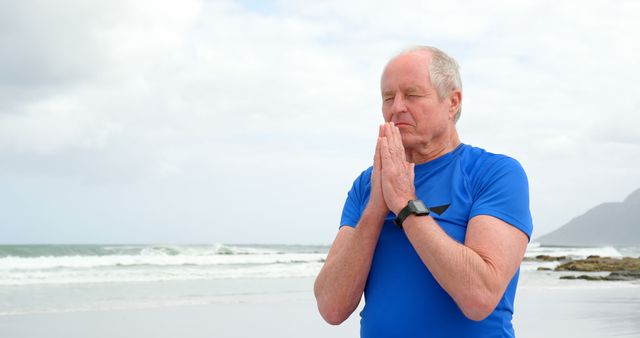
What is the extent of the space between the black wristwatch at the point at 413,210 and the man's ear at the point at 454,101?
39 cm

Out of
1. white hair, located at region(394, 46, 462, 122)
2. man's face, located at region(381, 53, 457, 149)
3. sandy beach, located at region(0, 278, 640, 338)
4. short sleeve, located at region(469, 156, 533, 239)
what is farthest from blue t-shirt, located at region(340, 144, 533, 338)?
sandy beach, located at region(0, 278, 640, 338)

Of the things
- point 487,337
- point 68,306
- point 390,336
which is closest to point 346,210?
point 390,336

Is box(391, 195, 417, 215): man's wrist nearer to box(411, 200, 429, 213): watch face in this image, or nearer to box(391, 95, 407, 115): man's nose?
box(411, 200, 429, 213): watch face

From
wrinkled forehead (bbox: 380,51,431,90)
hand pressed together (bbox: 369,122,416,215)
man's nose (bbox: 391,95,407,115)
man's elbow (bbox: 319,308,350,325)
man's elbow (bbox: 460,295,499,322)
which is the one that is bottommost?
man's elbow (bbox: 319,308,350,325)

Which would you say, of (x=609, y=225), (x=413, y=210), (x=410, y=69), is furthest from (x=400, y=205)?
(x=609, y=225)

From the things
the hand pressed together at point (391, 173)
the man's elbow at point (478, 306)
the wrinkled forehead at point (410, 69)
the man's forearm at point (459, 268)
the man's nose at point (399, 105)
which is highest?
the wrinkled forehead at point (410, 69)

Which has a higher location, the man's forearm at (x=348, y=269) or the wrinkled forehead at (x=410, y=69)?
the wrinkled forehead at (x=410, y=69)

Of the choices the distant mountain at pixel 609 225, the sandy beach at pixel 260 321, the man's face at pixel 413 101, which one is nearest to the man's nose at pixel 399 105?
the man's face at pixel 413 101

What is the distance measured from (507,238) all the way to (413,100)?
483 millimetres

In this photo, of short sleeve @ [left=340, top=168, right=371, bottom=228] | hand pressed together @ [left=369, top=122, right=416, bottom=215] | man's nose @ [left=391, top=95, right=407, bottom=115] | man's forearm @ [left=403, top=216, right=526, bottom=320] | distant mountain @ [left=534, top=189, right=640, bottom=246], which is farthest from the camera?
distant mountain @ [left=534, top=189, right=640, bottom=246]

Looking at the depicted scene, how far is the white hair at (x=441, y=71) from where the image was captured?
212cm

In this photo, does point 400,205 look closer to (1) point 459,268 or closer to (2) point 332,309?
(1) point 459,268

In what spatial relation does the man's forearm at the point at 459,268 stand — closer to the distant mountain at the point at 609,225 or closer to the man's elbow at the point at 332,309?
the man's elbow at the point at 332,309

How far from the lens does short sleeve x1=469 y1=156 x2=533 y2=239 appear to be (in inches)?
78.4
